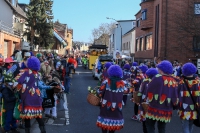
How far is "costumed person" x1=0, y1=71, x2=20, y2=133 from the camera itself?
23.5 feet

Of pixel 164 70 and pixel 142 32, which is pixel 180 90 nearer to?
pixel 164 70

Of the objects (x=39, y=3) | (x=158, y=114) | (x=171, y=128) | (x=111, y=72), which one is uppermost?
(x=39, y=3)

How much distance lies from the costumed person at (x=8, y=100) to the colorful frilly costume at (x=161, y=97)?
316cm

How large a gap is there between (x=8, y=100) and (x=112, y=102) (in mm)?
2546

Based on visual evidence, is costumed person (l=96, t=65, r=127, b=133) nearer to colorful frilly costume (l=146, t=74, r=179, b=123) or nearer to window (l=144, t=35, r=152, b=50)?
colorful frilly costume (l=146, t=74, r=179, b=123)

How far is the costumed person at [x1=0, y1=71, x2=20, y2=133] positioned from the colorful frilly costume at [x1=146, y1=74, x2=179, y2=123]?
10.4 feet

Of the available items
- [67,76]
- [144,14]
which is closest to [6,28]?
[67,76]

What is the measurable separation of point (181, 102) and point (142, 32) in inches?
1452

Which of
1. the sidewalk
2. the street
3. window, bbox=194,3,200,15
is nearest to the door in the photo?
the street

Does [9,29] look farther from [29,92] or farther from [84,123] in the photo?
[29,92]

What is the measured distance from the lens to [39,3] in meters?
38.8

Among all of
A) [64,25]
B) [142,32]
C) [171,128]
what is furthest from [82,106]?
[64,25]

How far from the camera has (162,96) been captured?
5.97 metres

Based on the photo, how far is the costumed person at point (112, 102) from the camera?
243 inches
